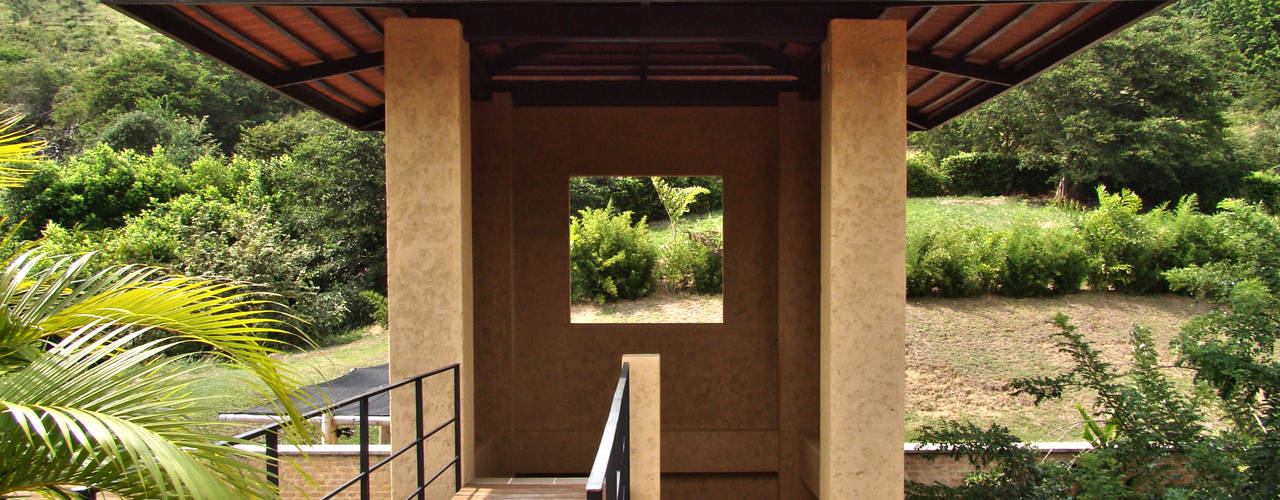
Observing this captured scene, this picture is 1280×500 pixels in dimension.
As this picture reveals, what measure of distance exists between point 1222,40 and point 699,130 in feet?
77.9

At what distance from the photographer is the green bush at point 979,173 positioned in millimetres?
24141

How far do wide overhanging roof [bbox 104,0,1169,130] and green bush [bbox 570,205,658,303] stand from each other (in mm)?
10076

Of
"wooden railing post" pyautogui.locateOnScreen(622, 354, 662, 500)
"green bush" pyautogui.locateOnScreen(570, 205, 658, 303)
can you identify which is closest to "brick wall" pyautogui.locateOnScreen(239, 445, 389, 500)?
"wooden railing post" pyautogui.locateOnScreen(622, 354, 662, 500)

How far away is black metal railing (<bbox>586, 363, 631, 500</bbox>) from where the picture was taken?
1905mm

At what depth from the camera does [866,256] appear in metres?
4.40

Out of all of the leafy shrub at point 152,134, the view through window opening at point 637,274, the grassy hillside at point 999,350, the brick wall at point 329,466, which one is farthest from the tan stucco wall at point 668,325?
the leafy shrub at point 152,134

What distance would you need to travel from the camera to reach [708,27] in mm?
4551

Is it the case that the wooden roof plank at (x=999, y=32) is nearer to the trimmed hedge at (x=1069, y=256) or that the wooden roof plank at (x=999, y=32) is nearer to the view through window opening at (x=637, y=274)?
the view through window opening at (x=637, y=274)

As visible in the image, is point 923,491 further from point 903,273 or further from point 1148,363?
point 903,273

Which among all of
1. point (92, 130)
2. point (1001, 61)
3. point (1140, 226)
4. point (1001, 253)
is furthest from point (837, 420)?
point (92, 130)

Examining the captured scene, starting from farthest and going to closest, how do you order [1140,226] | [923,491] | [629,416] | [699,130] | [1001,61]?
[1140,226], [699,130], [923,491], [1001,61], [629,416]

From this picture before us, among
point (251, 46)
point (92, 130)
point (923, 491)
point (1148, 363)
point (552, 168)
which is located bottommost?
point (923, 491)

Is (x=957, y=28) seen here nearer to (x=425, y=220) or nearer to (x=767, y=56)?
(x=767, y=56)

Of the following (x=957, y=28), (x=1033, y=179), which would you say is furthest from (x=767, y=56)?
(x=1033, y=179)
